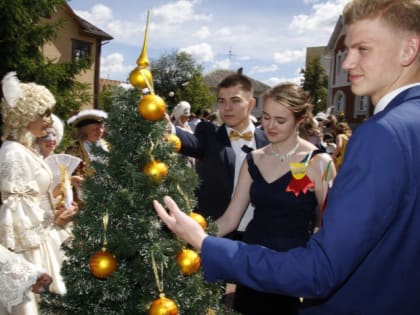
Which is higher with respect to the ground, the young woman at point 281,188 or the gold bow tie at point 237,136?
the gold bow tie at point 237,136

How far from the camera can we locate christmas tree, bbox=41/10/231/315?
6.08 ft

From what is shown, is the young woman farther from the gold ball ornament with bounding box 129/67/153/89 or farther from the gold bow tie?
the gold ball ornament with bounding box 129/67/153/89

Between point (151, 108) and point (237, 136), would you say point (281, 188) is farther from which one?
point (151, 108)

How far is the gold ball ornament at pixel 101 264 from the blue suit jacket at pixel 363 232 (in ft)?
2.37

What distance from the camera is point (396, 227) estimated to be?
1.16 m

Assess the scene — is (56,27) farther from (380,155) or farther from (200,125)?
(380,155)

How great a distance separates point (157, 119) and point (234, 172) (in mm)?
1956

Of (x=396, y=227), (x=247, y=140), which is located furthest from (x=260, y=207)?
(x=396, y=227)

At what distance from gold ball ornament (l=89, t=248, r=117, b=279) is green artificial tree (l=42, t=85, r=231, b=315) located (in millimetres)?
47

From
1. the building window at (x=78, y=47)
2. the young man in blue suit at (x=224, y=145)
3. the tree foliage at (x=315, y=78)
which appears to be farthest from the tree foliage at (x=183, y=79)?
the young man in blue suit at (x=224, y=145)

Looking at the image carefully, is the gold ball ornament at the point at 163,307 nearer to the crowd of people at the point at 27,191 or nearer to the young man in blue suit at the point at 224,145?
the crowd of people at the point at 27,191

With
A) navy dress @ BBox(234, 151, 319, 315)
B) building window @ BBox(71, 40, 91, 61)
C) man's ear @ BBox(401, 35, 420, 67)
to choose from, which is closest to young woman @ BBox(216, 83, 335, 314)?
navy dress @ BBox(234, 151, 319, 315)

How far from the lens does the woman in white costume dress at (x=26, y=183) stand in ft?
10.4

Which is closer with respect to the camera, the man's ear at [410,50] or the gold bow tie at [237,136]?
the man's ear at [410,50]
